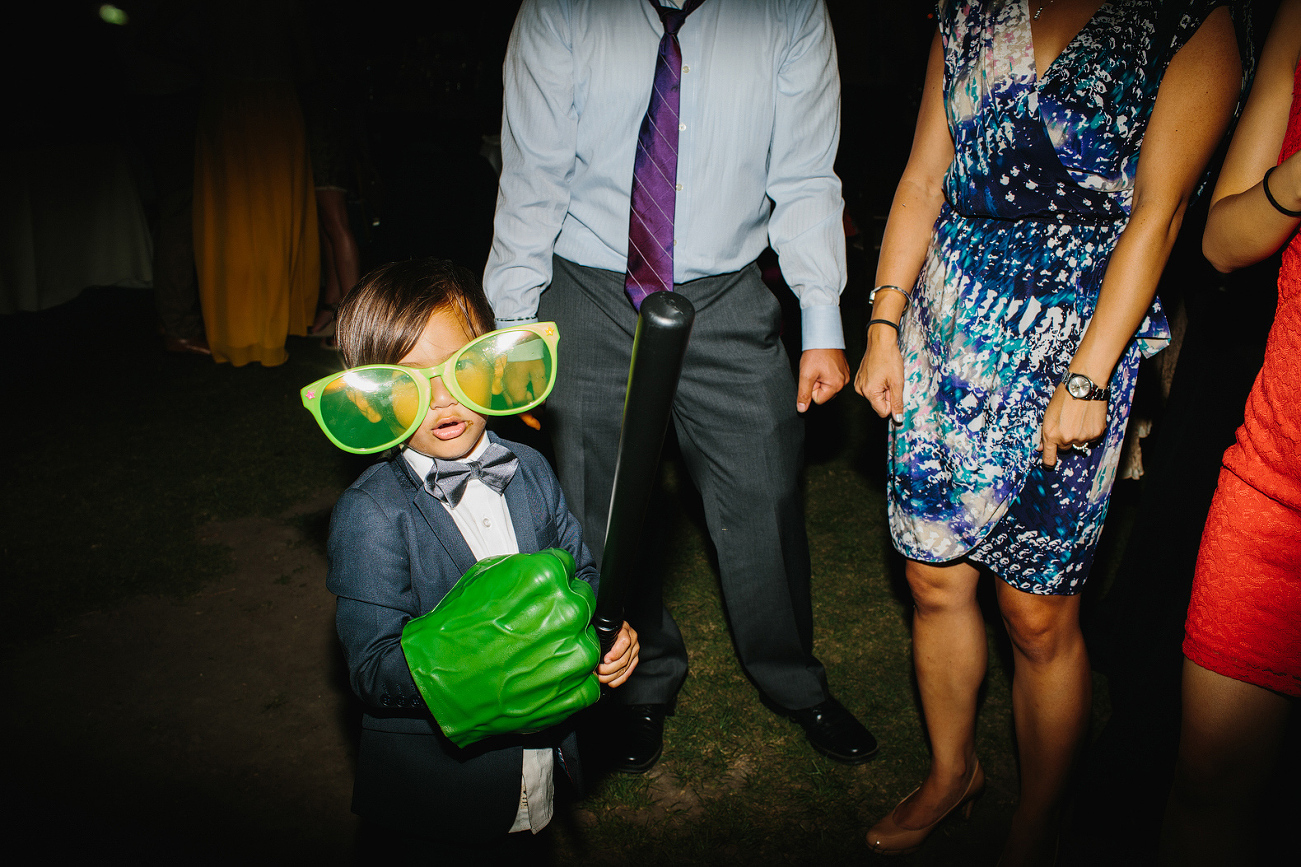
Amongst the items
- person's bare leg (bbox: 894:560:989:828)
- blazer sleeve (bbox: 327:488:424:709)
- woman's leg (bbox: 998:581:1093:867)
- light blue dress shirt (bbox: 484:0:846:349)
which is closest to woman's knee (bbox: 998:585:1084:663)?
woman's leg (bbox: 998:581:1093:867)

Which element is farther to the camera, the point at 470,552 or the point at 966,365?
the point at 966,365

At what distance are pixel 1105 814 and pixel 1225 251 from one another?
1.39m

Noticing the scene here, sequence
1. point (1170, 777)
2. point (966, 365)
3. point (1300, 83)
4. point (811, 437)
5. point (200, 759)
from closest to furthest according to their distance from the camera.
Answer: point (1300, 83) < point (966, 365) < point (1170, 777) < point (200, 759) < point (811, 437)

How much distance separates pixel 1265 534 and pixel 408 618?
1.36 metres

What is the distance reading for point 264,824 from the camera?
204 cm

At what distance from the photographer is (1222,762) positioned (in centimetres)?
136

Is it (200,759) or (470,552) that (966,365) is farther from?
Result: (200,759)

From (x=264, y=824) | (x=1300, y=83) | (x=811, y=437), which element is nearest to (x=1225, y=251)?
(x=1300, y=83)

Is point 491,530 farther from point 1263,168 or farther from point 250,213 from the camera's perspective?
→ point 250,213

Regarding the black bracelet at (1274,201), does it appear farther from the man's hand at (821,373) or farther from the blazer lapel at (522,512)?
the blazer lapel at (522,512)

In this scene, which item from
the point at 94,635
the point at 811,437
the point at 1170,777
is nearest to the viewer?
the point at 1170,777

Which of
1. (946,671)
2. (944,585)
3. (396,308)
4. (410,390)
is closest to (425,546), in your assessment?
(410,390)

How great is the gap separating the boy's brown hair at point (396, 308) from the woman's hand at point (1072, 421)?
1026 mm

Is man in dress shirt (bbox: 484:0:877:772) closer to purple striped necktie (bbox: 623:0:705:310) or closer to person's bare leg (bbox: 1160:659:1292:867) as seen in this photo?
purple striped necktie (bbox: 623:0:705:310)
